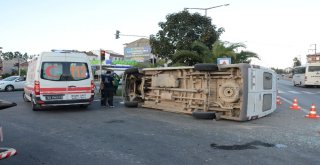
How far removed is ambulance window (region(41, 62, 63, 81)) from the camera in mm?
11477

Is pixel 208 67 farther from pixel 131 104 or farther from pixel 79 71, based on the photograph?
pixel 79 71

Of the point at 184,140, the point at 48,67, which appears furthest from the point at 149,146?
the point at 48,67

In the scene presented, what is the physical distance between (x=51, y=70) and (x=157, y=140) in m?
6.23

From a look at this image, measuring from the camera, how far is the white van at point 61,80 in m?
11.4

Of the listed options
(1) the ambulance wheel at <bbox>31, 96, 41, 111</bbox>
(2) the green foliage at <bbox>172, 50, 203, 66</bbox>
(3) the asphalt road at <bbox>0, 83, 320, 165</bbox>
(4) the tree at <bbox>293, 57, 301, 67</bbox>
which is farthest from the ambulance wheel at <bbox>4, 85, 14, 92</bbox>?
(4) the tree at <bbox>293, 57, 301, 67</bbox>

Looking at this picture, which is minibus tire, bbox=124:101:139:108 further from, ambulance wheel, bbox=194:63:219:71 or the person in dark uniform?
ambulance wheel, bbox=194:63:219:71

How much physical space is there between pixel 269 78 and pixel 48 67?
7.45 meters

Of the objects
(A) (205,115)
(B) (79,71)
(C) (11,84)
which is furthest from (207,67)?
(C) (11,84)

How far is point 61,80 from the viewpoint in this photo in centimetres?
1160

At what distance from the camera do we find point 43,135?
7.46 metres

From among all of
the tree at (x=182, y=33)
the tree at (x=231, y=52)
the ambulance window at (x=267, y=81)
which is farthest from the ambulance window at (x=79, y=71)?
the tree at (x=182, y=33)

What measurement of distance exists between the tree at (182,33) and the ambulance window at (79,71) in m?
11.0

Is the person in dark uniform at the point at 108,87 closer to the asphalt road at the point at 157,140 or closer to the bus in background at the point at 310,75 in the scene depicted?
the asphalt road at the point at 157,140

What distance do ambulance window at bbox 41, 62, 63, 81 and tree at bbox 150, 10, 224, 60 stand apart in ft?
38.5
